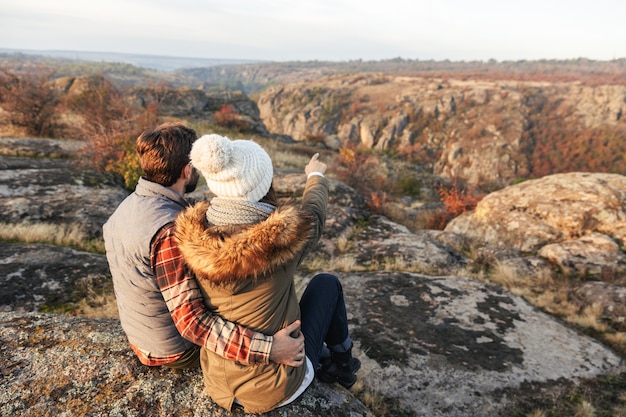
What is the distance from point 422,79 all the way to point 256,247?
138 m

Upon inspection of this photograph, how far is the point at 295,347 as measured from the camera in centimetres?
227

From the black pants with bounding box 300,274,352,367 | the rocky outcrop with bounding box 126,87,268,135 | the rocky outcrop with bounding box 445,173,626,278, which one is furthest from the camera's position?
the rocky outcrop with bounding box 126,87,268,135

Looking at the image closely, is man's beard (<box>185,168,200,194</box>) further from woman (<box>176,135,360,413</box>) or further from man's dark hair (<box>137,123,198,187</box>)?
woman (<box>176,135,360,413</box>)

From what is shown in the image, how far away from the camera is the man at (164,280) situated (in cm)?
212

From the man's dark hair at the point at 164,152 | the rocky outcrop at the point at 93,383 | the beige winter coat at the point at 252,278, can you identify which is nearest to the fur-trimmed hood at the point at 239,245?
the beige winter coat at the point at 252,278

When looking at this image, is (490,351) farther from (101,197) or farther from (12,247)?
(101,197)

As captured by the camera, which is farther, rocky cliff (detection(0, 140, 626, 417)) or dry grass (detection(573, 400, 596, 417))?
dry grass (detection(573, 400, 596, 417))

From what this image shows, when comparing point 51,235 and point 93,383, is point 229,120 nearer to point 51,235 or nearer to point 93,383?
point 51,235

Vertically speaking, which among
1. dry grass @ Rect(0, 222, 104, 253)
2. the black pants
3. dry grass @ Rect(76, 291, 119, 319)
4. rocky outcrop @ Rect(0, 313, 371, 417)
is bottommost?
dry grass @ Rect(76, 291, 119, 319)

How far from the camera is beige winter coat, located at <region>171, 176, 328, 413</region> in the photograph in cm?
187

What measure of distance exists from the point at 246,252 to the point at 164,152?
3.46 feet

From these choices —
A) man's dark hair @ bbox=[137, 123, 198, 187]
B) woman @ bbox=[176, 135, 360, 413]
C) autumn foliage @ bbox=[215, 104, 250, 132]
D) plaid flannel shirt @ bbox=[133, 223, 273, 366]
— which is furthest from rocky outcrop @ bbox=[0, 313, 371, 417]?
autumn foliage @ bbox=[215, 104, 250, 132]

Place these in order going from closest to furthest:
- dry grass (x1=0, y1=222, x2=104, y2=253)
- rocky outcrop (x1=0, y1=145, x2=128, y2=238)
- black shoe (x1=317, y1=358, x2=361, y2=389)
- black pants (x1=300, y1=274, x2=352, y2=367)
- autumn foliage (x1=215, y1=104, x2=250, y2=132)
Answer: black pants (x1=300, y1=274, x2=352, y2=367) → black shoe (x1=317, y1=358, x2=361, y2=389) → dry grass (x1=0, y1=222, x2=104, y2=253) → rocky outcrop (x1=0, y1=145, x2=128, y2=238) → autumn foliage (x1=215, y1=104, x2=250, y2=132)

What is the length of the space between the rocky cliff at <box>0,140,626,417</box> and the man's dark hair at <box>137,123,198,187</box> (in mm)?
1549
